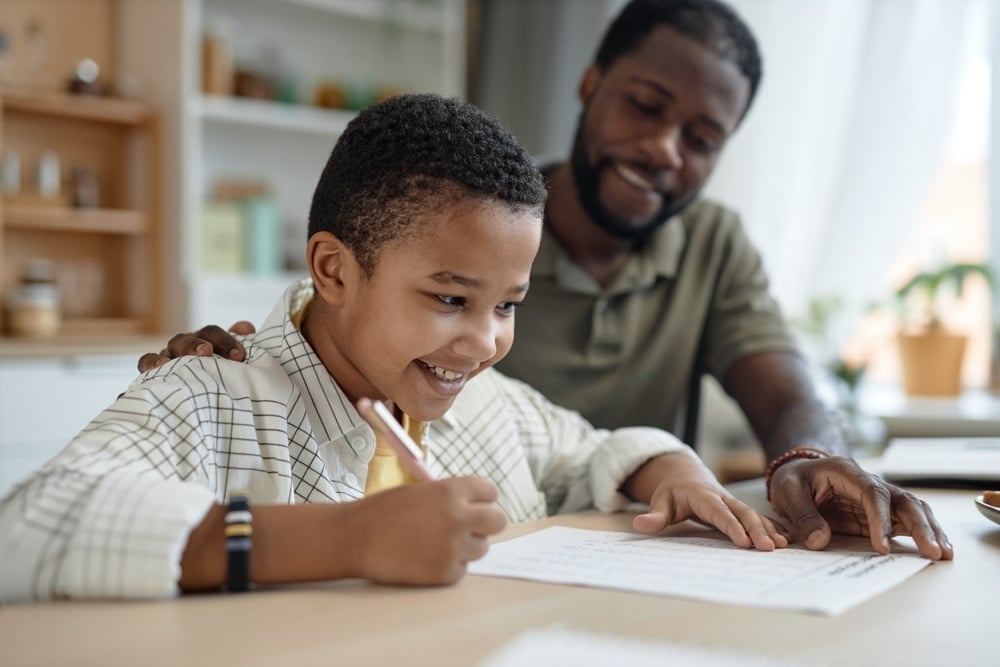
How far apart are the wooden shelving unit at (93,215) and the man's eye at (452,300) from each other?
2.15 meters

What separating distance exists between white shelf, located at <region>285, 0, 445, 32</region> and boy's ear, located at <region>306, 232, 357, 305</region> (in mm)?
2475

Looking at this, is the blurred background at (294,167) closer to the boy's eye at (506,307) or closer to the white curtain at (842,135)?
the white curtain at (842,135)

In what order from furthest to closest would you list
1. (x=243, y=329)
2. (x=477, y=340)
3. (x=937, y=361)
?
(x=937, y=361)
(x=243, y=329)
(x=477, y=340)

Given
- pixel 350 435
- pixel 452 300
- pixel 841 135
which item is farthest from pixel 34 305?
pixel 841 135

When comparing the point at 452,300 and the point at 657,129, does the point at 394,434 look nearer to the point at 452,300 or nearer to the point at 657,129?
the point at 452,300

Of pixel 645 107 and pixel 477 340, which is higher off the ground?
pixel 645 107

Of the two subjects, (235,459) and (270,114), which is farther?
(270,114)

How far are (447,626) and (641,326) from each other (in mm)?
1238

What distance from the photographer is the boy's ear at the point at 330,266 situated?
976mm

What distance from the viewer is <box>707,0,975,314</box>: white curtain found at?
299 centimetres

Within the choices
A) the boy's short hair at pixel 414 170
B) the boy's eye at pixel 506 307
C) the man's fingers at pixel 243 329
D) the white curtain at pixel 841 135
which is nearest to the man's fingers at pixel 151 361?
the man's fingers at pixel 243 329

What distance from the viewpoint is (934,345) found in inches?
113

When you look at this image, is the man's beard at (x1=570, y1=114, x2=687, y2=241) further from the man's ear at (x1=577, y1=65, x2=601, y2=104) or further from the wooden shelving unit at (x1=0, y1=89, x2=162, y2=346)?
the wooden shelving unit at (x1=0, y1=89, x2=162, y2=346)

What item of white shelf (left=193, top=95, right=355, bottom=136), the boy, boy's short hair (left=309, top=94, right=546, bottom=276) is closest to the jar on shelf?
white shelf (left=193, top=95, right=355, bottom=136)
